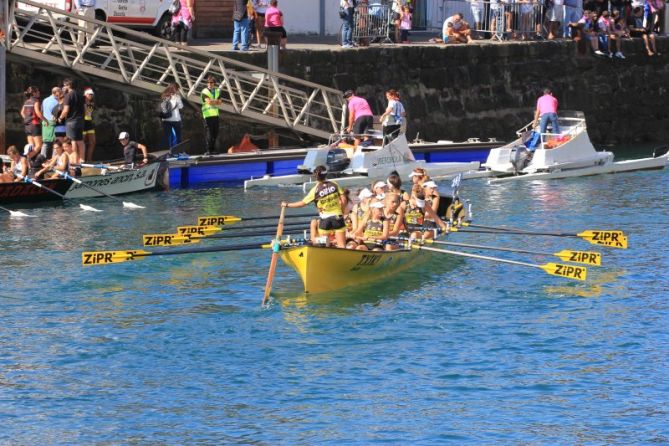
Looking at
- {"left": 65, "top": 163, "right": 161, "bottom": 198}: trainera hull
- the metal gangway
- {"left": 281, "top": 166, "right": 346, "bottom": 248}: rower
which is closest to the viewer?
{"left": 281, "top": 166, "right": 346, "bottom": 248}: rower

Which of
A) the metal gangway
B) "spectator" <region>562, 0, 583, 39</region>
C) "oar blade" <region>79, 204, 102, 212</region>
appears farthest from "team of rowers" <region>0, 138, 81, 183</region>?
"spectator" <region>562, 0, 583, 39</region>

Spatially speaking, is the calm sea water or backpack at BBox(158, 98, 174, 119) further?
backpack at BBox(158, 98, 174, 119)

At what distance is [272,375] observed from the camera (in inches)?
648

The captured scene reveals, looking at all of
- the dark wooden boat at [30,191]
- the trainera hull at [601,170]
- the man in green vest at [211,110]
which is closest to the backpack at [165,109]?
the man in green vest at [211,110]

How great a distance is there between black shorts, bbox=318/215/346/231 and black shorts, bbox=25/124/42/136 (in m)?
11.7

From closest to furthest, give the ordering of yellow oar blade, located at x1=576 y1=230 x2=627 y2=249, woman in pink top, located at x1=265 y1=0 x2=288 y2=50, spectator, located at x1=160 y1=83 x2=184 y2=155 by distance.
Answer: yellow oar blade, located at x1=576 y1=230 x2=627 y2=249
spectator, located at x1=160 y1=83 x2=184 y2=155
woman in pink top, located at x1=265 y1=0 x2=288 y2=50

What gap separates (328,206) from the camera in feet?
66.1

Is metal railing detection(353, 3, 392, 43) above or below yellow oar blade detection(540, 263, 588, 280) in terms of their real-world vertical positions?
above

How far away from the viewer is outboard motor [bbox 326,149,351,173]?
31047 mm

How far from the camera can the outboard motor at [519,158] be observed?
107 ft

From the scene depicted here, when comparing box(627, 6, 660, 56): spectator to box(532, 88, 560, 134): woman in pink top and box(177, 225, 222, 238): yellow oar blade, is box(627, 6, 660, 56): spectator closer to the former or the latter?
box(532, 88, 560, 134): woman in pink top

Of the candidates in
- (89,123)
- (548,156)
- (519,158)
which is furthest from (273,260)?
(548,156)

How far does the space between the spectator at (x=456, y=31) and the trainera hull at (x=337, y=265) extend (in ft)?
63.3

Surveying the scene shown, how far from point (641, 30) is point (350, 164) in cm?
1595
